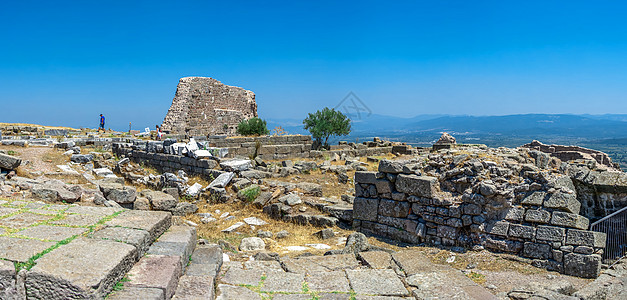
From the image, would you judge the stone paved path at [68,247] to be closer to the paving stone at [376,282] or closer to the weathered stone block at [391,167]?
the paving stone at [376,282]

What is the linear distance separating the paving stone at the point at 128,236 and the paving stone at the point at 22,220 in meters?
0.85

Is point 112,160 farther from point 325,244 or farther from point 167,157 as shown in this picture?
point 325,244

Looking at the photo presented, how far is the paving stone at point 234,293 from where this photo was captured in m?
4.40

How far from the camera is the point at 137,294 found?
11.9 ft

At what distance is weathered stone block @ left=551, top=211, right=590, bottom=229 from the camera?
6363 millimetres

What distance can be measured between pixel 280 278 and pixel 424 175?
423 centimetres

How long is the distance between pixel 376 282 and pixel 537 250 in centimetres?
332

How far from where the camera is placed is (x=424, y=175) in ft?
26.7

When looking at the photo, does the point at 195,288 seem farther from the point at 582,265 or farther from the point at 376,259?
the point at 582,265

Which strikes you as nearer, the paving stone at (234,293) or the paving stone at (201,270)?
the paving stone at (234,293)

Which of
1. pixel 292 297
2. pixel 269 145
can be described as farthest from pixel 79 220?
pixel 269 145

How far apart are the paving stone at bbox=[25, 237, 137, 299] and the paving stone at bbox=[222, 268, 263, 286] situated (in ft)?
4.18

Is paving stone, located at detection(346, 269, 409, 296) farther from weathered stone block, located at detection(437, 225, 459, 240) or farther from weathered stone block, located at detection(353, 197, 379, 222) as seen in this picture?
weathered stone block, located at detection(353, 197, 379, 222)

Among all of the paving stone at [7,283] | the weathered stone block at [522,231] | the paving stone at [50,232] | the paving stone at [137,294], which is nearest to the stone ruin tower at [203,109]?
the paving stone at [50,232]
